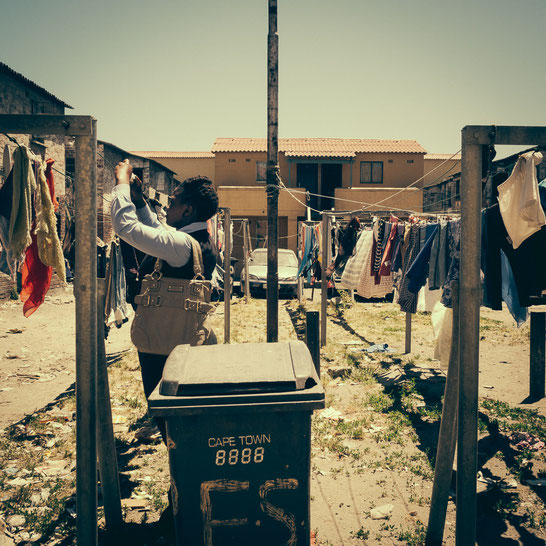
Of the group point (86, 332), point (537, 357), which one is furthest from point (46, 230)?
point (537, 357)

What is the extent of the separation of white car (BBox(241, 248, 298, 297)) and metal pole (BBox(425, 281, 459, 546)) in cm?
1344

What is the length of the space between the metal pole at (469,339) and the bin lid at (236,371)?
98cm

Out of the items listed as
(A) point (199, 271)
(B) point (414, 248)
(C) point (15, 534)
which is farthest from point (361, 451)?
(B) point (414, 248)

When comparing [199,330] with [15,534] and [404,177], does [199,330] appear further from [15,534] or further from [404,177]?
[404,177]

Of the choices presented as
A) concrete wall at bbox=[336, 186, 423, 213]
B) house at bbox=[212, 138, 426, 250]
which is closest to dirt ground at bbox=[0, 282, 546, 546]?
concrete wall at bbox=[336, 186, 423, 213]

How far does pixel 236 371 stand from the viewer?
2.44 m

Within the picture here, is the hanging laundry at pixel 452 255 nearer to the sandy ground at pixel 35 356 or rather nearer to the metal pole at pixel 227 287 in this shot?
the metal pole at pixel 227 287

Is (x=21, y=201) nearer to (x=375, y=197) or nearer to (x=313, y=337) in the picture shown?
(x=313, y=337)

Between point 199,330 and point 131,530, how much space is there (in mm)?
1459

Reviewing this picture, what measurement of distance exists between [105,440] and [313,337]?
187 cm

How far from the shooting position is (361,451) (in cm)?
454

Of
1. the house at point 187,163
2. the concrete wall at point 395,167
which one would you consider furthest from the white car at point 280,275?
the house at point 187,163

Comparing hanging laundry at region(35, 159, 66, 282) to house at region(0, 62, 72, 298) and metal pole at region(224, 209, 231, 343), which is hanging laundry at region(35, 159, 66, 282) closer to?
metal pole at region(224, 209, 231, 343)

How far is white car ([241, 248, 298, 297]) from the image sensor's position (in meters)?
16.7
